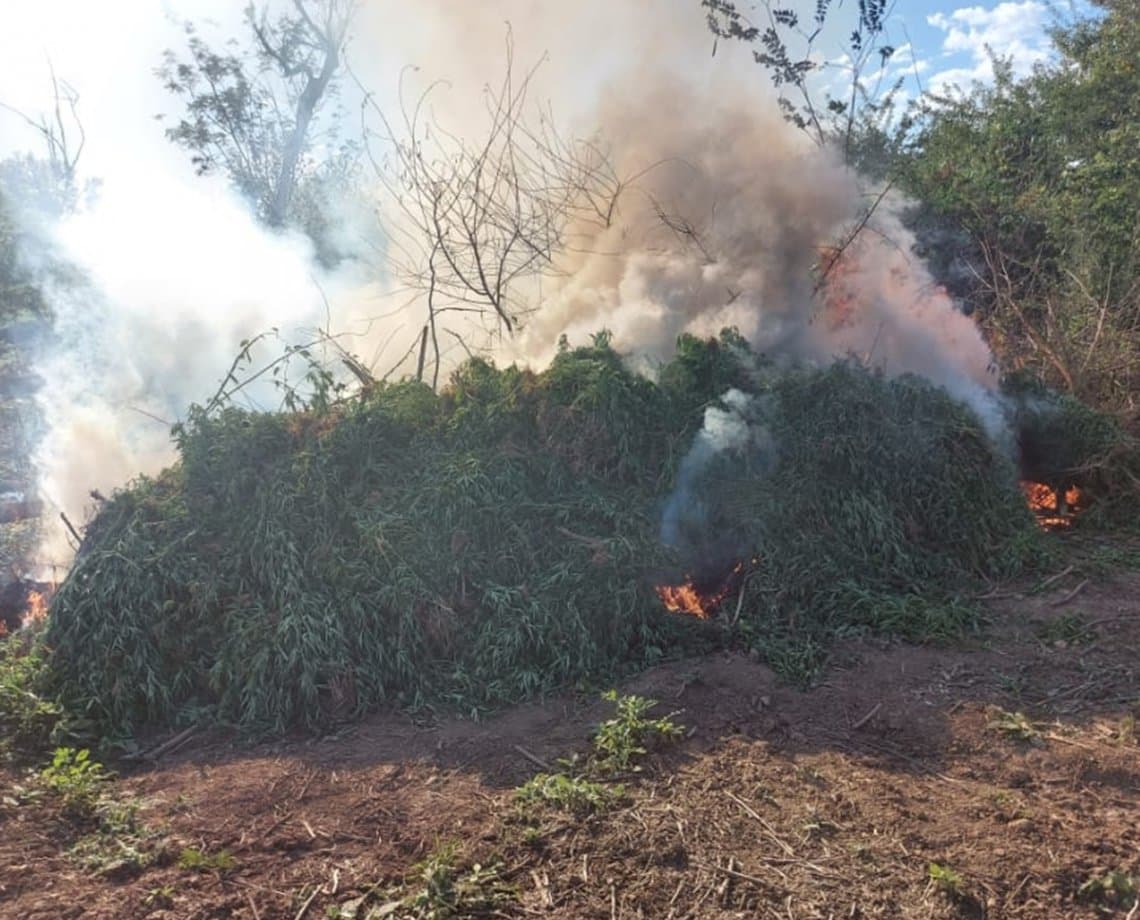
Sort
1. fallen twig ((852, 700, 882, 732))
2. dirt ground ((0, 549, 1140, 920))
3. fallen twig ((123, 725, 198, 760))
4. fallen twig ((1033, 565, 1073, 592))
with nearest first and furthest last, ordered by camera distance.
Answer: dirt ground ((0, 549, 1140, 920)), fallen twig ((852, 700, 882, 732)), fallen twig ((123, 725, 198, 760)), fallen twig ((1033, 565, 1073, 592))

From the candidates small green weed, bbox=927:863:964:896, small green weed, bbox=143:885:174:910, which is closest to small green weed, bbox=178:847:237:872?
small green weed, bbox=143:885:174:910

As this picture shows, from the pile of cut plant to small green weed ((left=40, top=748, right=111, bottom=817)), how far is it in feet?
1.56

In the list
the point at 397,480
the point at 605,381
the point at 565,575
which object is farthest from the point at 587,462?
the point at 397,480

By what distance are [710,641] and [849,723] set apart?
41.9 inches

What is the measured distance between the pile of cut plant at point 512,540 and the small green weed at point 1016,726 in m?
0.90

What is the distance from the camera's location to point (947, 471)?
5.98 m

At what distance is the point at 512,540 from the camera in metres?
4.99

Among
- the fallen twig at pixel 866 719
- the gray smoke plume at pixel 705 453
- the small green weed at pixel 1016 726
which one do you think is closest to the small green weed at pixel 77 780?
the gray smoke plume at pixel 705 453

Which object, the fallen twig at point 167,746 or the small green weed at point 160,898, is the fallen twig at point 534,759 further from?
the fallen twig at point 167,746

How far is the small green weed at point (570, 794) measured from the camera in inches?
130

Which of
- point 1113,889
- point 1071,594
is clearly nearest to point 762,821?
point 1113,889

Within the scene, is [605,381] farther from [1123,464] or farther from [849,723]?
[1123,464]

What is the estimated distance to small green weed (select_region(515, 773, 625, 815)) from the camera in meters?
3.31

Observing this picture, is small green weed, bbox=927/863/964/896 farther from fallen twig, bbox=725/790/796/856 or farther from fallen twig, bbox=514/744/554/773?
fallen twig, bbox=514/744/554/773
